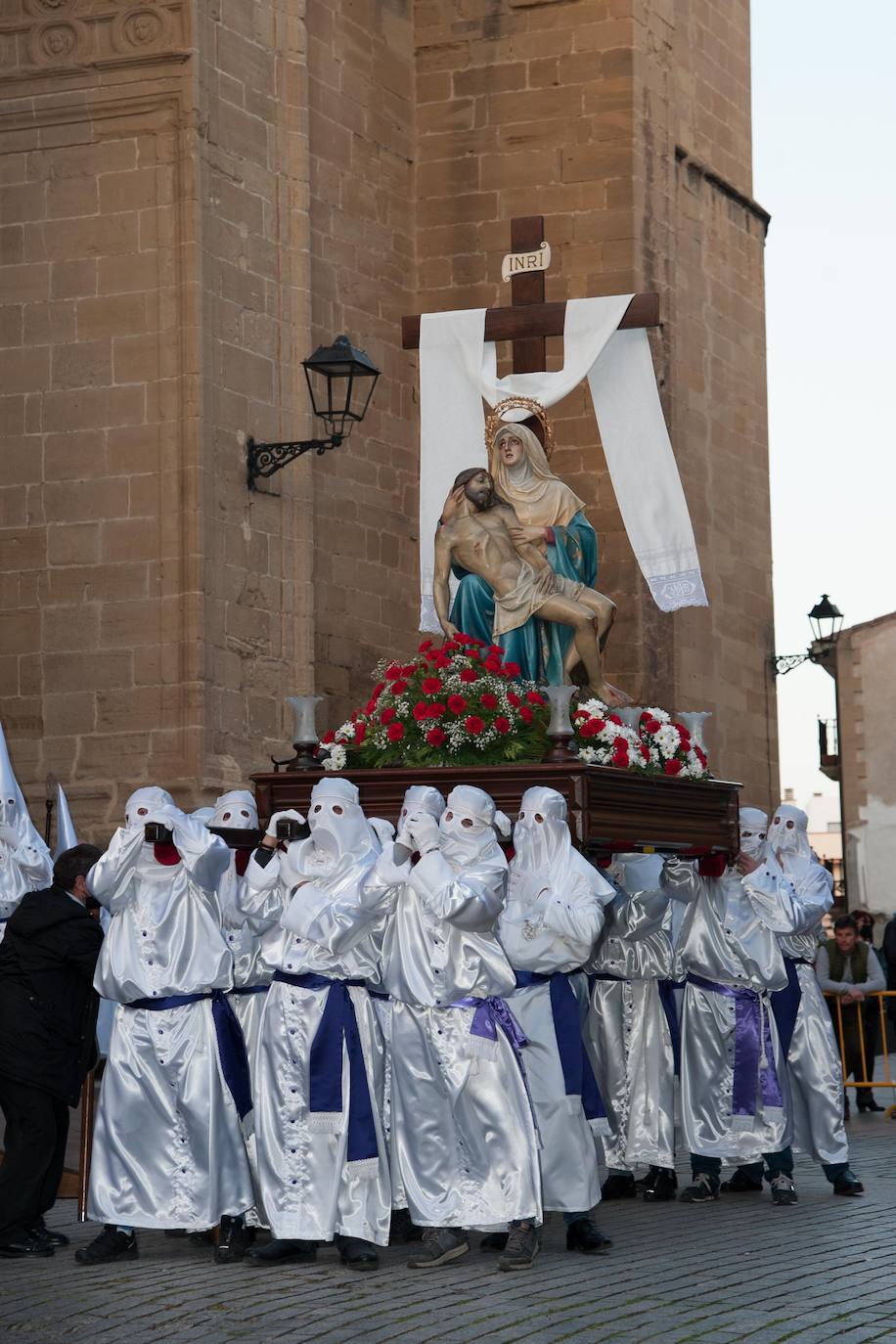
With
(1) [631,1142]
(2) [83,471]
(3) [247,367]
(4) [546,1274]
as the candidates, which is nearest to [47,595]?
(2) [83,471]

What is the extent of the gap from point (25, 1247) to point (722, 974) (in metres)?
3.77

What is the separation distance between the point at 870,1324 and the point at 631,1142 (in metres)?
3.94

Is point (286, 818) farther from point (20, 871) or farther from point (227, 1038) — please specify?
point (20, 871)

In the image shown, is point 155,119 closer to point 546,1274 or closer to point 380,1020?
point 380,1020

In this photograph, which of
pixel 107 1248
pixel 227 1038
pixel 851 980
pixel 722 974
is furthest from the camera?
pixel 851 980

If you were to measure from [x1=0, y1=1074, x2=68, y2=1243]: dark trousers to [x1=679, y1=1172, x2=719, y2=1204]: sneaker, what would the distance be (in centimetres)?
322

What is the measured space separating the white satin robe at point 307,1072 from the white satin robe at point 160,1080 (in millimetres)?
165

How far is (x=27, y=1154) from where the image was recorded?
360 inches

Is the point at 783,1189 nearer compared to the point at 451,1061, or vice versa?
the point at 451,1061

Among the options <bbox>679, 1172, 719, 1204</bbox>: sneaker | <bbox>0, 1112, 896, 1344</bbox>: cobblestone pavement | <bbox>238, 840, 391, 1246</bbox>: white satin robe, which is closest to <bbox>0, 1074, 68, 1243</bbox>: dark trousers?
<bbox>0, 1112, 896, 1344</bbox>: cobblestone pavement

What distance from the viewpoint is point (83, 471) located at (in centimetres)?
1568

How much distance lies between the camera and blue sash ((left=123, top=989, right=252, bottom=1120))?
887 centimetres

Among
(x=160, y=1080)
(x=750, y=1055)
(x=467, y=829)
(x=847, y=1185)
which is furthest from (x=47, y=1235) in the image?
(x=847, y=1185)

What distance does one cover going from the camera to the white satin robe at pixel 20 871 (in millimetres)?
10531
